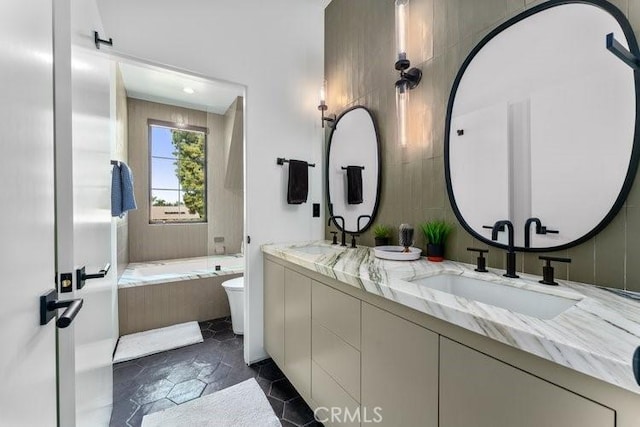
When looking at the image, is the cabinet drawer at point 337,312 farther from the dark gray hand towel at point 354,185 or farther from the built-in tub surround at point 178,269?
the built-in tub surround at point 178,269

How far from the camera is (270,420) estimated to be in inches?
59.1

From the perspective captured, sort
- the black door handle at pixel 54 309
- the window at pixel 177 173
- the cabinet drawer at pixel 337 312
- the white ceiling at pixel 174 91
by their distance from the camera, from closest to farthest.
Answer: the black door handle at pixel 54 309, the cabinet drawer at pixel 337 312, the white ceiling at pixel 174 91, the window at pixel 177 173

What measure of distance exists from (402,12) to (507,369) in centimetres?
183

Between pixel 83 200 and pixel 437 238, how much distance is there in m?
1.60

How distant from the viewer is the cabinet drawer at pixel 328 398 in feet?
3.96

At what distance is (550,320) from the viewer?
65 cm

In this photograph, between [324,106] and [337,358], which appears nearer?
[337,358]

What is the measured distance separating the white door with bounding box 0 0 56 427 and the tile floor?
1152mm

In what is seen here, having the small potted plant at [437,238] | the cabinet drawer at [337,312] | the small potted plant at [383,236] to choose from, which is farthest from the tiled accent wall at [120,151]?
the small potted plant at [437,238]

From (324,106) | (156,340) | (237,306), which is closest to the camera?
(324,106)

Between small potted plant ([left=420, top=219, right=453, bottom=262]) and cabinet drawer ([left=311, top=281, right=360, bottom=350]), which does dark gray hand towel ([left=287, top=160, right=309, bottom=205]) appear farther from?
small potted plant ([left=420, top=219, right=453, bottom=262])

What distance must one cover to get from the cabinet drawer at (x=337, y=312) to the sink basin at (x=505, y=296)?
0.33 metres

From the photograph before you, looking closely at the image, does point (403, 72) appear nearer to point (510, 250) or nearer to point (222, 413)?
point (510, 250)

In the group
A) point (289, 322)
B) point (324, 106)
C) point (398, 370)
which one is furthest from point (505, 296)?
point (324, 106)
